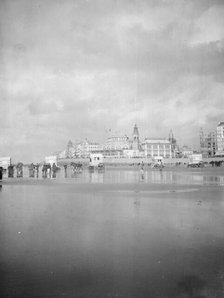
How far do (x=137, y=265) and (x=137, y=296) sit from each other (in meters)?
1.01

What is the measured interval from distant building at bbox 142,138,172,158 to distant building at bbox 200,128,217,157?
15782 millimetres

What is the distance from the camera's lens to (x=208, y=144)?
146 meters

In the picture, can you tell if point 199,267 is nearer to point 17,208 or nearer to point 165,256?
point 165,256

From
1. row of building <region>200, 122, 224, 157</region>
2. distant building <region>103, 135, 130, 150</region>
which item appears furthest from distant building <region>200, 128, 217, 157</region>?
distant building <region>103, 135, 130, 150</region>

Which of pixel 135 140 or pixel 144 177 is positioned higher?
pixel 135 140

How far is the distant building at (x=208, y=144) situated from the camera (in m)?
143

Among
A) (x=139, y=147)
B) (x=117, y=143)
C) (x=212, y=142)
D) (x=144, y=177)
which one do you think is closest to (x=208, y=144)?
(x=212, y=142)

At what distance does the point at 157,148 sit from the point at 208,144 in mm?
23749

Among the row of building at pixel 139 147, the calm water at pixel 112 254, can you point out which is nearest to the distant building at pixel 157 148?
the row of building at pixel 139 147

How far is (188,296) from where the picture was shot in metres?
4.02

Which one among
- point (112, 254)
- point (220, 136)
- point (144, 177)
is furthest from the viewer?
point (220, 136)

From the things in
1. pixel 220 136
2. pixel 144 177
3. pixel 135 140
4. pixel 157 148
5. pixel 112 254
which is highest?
pixel 135 140

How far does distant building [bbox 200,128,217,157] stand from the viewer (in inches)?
5635

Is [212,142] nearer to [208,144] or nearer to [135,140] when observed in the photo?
[208,144]
